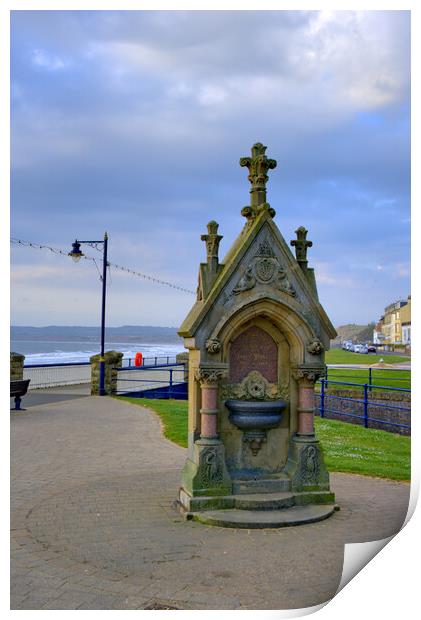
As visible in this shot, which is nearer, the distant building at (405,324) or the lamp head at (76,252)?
the lamp head at (76,252)

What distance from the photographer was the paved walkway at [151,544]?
478cm

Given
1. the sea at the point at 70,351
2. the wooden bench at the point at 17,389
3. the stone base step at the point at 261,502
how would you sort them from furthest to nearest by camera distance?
the sea at the point at 70,351 → the wooden bench at the point at 17,389 → the stone base step at the point at 261,502

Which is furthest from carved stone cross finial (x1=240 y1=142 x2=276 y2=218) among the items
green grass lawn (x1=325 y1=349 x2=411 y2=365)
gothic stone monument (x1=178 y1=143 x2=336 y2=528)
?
green grass lawn (x1=325 y1=349 x2=411 y2=365)

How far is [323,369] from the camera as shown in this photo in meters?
7.63

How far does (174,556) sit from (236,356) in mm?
2748

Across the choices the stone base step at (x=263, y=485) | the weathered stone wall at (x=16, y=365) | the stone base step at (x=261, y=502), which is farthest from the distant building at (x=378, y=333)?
the stone base step at (x=261, y=502)

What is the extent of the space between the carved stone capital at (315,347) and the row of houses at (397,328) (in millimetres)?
46028

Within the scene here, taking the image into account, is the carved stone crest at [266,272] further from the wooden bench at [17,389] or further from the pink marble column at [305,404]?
the wooden bench at [17,389]

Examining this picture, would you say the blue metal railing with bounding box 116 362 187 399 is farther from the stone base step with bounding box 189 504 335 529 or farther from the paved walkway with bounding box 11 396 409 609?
the stone base step with bounding box 189 504 335 529

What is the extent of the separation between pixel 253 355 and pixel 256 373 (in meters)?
0.24

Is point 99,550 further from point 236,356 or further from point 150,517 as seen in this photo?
point 236,356

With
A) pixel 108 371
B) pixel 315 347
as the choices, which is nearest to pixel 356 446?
pixel 315 347

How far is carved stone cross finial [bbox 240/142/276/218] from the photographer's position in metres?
7.62

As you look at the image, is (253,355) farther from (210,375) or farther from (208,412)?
(208,412)
